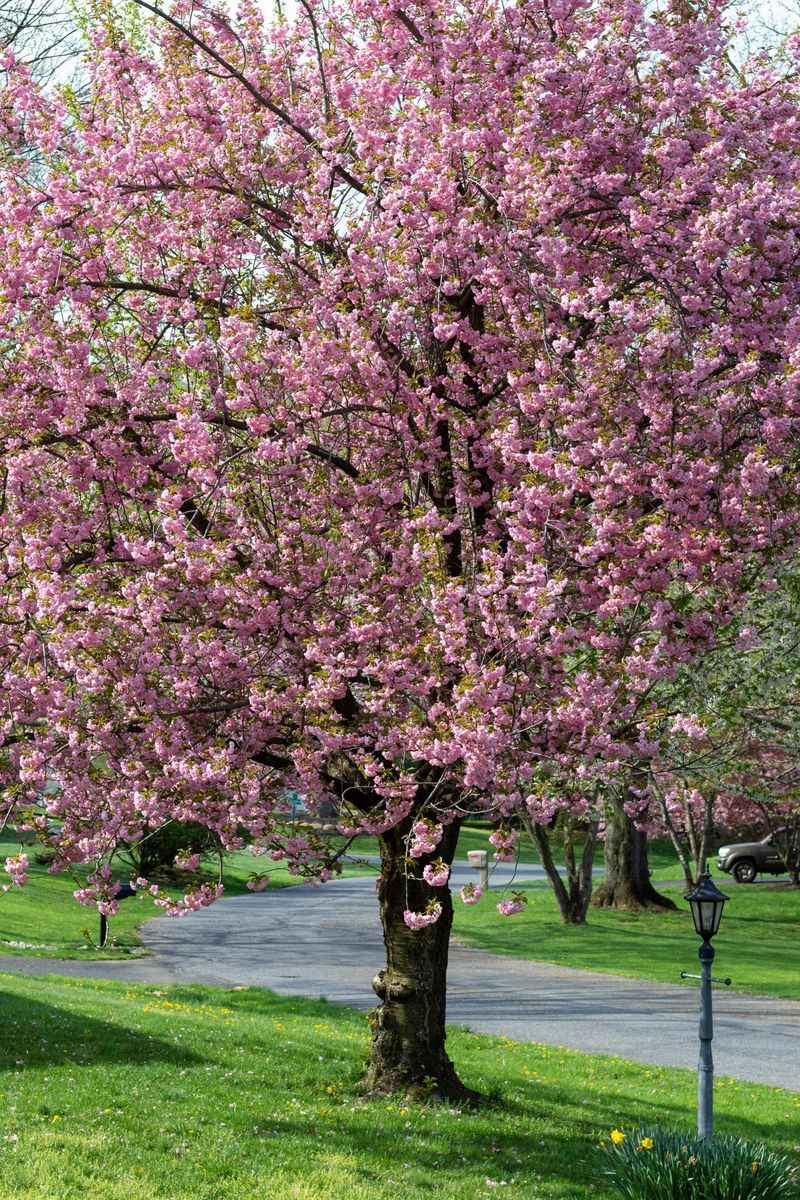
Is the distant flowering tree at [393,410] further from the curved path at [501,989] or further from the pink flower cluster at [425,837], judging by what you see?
the curved path at [501,989]

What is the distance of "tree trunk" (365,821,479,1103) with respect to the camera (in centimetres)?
1118

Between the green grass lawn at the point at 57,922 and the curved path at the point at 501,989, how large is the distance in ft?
2.24

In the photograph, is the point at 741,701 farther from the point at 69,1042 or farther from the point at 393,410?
the point at 69,1042

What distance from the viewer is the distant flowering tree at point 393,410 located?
26.6ft

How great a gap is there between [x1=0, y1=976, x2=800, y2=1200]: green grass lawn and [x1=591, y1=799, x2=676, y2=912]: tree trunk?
1820 cm

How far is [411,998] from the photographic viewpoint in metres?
11.2

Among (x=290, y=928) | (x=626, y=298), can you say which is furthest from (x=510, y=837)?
(x=290, y=928)

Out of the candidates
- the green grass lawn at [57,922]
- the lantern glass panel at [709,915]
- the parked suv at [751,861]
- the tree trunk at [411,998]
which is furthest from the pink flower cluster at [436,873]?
the parked suv at [751,861]

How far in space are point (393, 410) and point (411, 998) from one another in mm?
5366

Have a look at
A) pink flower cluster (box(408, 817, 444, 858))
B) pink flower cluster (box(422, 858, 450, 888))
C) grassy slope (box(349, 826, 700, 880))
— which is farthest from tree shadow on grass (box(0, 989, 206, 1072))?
grassy slope (box(349, 826, 700, 880))

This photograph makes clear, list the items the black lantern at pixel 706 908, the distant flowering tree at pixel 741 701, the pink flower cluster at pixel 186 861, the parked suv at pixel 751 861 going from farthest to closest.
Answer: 1. the parked suv at pixel 751 861
2. the distant flowering tree at pixel 741 701
3. the black lantern at pixel 706 908
4. the pink flower cluster at pixel 186 861

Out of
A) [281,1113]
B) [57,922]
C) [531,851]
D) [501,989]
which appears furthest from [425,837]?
[531,851]

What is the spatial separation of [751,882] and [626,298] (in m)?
41.1

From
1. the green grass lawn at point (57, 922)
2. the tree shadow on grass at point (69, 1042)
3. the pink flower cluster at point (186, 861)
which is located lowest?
the tree shadow on grass at point (69, 1042)
